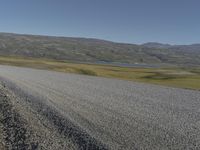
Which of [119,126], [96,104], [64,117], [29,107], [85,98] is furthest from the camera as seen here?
[85,98]

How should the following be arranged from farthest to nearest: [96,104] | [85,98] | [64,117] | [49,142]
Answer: [85,98] → [96,104] → [64,117] → [49,142]

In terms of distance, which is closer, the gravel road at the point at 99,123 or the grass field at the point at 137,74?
the gravel road at the point at 99,123

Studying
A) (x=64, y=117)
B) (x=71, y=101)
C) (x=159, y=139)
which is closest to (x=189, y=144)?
(x=159, y=139)

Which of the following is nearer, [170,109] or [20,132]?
[20,132]

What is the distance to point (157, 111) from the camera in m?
21.5

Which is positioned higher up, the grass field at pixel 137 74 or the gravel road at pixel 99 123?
the gravel road at pixel 99 123

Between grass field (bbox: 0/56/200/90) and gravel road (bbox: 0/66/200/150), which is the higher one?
gravel road (bbox: 0/66/200/150)

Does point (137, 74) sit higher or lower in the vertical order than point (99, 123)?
lower

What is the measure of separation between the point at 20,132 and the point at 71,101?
31.0 ft

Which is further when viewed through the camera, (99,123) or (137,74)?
(137,74)

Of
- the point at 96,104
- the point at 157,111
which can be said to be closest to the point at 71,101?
the point at 96,104

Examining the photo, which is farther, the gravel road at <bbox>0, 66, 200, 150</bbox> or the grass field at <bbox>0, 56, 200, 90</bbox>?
the grass field at <bbox>0, 56, 200, 90</bbox>

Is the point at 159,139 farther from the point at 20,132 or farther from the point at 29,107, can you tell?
the point at 29,107

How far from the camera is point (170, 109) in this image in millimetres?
23109
